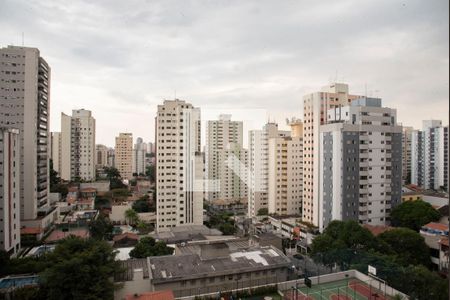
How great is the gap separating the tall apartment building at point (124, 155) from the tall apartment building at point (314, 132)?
14.9 metres

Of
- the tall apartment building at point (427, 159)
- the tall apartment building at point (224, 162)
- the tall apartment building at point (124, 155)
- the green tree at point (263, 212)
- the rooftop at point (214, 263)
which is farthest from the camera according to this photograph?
the tall apartment building at point (124, 155)

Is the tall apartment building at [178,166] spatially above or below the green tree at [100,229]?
above

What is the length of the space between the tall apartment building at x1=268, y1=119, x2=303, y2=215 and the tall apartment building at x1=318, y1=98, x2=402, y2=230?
2.70 m

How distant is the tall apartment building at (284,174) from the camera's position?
10719 millimetres

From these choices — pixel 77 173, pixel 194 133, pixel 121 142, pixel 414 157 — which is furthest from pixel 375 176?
pixel 121 142

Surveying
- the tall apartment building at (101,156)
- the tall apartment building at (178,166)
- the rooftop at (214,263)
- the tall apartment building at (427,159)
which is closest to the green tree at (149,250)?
the rooftop at (214,263)

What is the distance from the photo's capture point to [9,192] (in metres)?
6.64

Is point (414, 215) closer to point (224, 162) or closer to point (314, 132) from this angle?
point (314, 132)

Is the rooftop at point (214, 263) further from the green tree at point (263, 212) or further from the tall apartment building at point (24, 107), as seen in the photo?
the green tree at point (263, 212)

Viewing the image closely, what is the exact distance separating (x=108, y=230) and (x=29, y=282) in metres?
3.63

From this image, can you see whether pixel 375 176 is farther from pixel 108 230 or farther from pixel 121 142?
pixel 121 142

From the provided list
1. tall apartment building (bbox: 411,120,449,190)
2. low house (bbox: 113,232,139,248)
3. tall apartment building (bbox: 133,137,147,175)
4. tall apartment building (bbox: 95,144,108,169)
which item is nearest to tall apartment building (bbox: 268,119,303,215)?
low house (bbox: 113,232,139,248)

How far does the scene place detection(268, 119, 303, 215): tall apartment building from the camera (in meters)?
10.7

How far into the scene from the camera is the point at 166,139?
9.61 meters
